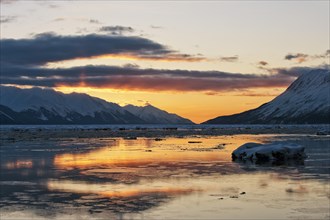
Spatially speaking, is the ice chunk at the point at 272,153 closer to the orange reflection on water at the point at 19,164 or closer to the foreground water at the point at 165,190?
the foreground water at the point at 165,190

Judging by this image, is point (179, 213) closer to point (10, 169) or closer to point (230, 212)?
point (230, 212)

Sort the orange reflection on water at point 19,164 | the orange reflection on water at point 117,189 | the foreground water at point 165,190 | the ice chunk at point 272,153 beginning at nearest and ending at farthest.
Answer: the foreground water at point 165,190 < the orange reflection on water at point 117,189 < the orange reflection on water at point 19,164 < the ice chunk at point 272,153

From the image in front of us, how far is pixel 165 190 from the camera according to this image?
25.5 meters

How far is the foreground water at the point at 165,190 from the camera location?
19922 millimetres

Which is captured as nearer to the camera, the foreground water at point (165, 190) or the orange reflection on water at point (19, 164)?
the foreground water at point (165, 190)

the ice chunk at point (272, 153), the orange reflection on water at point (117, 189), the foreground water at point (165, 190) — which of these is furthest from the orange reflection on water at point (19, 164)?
the ice chunk at point (272, 153)

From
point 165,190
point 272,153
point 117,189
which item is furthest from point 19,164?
point 272,153

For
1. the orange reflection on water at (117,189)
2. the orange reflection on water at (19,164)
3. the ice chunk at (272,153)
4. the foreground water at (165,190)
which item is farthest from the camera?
the ice chunk at (272,153)

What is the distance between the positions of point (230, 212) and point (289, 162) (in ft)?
75.4

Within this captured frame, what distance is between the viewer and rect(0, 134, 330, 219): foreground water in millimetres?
19922

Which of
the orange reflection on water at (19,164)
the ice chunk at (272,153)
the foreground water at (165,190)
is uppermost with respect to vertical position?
the ice chunk at (272,153)

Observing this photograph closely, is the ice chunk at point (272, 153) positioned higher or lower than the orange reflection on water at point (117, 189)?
higher

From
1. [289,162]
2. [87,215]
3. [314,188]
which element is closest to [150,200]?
[87,215]

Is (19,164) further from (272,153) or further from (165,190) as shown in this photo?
(272,153)
